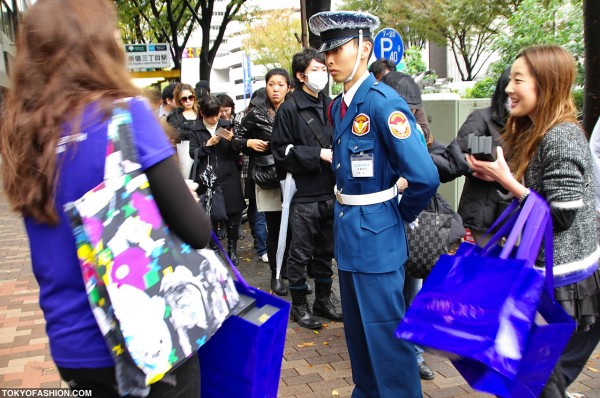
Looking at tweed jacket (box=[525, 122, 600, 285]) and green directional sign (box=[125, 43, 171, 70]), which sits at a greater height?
green directional sign (box=[125, 43, 171, 70])

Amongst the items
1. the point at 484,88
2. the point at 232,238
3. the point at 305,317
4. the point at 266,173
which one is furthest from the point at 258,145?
the point at 484,88

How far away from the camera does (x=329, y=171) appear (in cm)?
483

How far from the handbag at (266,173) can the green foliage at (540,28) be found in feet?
19.9

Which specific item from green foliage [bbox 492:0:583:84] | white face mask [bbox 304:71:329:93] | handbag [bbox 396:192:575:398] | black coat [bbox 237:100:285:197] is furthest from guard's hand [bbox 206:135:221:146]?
green foliage [bbox 492:0:583:84]

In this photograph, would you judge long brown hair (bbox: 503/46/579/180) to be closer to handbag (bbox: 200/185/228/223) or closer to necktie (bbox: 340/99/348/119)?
necktie (bbox: 340/99/348/119)

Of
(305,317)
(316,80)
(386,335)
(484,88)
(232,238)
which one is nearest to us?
(386,335)

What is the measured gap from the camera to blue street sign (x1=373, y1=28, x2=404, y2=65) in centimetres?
983

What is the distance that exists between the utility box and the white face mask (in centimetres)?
280

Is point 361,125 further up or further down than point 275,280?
further up

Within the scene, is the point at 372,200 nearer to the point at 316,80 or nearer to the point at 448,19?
the point at 316,80

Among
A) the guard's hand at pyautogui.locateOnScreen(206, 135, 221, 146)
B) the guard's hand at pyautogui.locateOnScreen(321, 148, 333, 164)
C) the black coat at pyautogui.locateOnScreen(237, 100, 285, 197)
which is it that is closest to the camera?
the guard's hand at pyautogui.locateOnScreen(321, 148, 333, 164)

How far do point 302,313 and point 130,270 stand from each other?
11.5ft

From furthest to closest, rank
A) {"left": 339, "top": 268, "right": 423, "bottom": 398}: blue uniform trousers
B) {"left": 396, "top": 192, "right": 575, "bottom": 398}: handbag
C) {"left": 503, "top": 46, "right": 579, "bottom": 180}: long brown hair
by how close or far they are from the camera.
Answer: {"left": 339, "top": 268, "right": 423, "bottom": 398}: blue uniform trousers → {"left": 503, "top": 46, "right": 579, "bottom": 180}: long brown hair → {"left": 396, "top": 192, "right": 575, "bottom": 398}: handbag

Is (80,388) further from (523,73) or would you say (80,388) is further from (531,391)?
(523,73)
